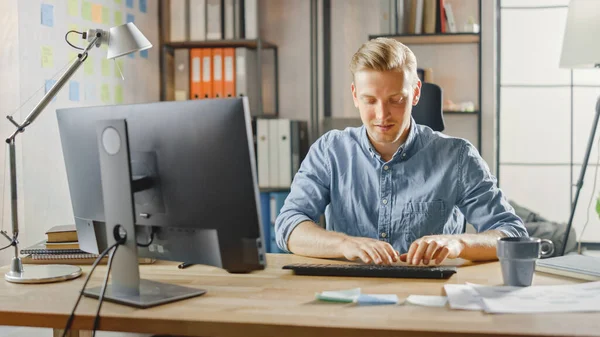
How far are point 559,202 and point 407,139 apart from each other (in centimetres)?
320

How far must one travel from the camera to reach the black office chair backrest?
2.23m

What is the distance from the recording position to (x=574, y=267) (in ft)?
4.92

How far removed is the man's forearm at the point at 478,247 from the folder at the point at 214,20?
269 centimetres

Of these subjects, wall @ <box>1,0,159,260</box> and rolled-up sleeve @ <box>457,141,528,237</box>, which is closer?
rolled-up sleeve @ <box>457,141,528,237</box>

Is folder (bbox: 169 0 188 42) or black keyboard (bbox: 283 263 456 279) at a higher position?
folder (bbox: 169 0 188 42)

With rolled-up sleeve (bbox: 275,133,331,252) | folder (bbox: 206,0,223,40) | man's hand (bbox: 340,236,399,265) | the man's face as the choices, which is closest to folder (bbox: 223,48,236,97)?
folder (bbox: 206,0,223,40)

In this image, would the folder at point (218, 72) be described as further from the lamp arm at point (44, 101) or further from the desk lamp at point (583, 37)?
the lamp arm at point (44, 101)

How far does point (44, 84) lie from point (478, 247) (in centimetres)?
211

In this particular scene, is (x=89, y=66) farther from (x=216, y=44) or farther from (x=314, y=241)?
(x=314, y=241)

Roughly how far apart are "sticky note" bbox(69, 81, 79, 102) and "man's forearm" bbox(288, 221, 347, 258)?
71.4 inches

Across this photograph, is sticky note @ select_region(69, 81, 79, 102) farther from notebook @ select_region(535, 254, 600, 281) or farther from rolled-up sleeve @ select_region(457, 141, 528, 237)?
notebook @ select_region(535, 254, 600, 281)

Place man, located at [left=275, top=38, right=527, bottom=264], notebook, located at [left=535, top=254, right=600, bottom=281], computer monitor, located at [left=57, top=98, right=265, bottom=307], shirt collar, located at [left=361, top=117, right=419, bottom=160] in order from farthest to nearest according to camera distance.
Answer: shirt collar, located at [left=361, top=117, right=419, bottom=160] < man, located at [left=275, top=38, right=527, bottom=264] < notebook, located at [left=535, top=254, right=600, bottom=281] < computer monitor, located at [left=57, top=98, right=265, bottom=307]

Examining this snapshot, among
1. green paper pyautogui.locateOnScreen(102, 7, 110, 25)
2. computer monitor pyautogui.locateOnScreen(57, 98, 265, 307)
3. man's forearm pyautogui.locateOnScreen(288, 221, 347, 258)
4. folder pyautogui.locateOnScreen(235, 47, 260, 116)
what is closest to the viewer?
computer monitor pyautogui.locateOnScreen(57, 98, 265, 307)

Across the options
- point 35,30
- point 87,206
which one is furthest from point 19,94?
point 87,206
